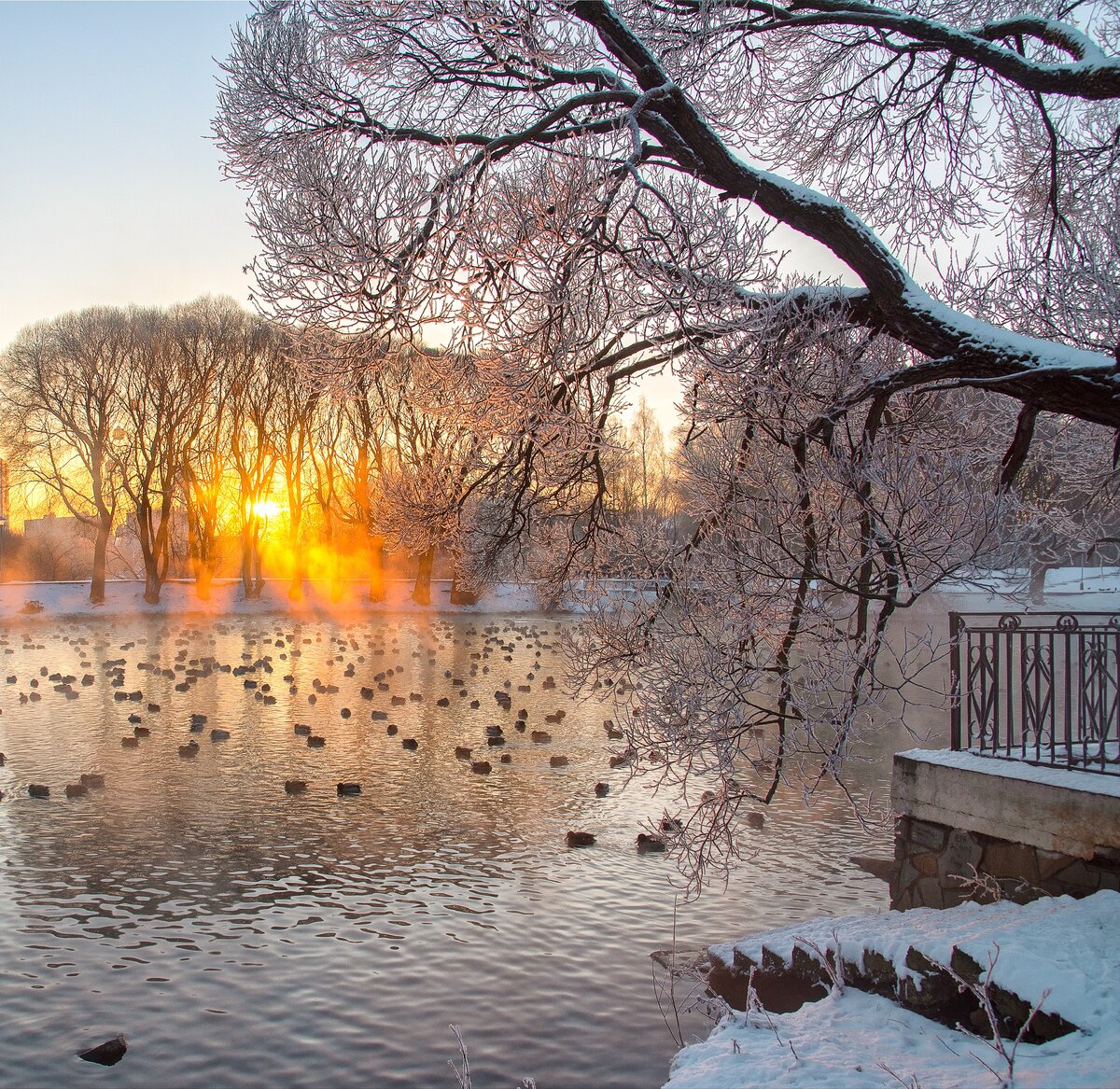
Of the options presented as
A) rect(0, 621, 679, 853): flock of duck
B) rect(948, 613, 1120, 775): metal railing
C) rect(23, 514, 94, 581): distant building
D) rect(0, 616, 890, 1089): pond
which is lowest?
rect(0, 616, 890, 1089): pond

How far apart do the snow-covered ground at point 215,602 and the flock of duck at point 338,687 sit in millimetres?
8408

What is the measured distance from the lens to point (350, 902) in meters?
8.88

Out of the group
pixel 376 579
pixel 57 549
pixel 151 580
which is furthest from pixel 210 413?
pixel 57 549

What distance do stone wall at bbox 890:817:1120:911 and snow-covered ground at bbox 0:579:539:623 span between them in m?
33.1

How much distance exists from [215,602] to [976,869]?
42652 mm

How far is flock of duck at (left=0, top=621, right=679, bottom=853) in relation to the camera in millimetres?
13641

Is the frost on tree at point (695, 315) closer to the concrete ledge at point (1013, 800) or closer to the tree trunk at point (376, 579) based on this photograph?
the concrete ledge at point (1013, 800)

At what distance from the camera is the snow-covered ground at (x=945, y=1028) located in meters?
4.78

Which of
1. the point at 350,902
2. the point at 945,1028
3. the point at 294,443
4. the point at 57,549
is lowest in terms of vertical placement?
the point at 350,902

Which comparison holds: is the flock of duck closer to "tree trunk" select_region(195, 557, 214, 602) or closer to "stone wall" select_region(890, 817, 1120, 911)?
"stone wall" select_region(890, 817, 1120, 911)

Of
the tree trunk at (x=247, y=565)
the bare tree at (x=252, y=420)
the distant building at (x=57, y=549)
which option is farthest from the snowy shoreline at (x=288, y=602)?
the distant building at (x=57, y=549)

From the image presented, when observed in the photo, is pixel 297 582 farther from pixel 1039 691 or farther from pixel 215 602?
pixel 1039 691

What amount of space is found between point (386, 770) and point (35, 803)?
4112 mm

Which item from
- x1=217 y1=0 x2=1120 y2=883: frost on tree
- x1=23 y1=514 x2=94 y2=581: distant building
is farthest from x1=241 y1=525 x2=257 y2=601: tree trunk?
x1=217 y1=0 x2=1120 y2=883: frost on tree
